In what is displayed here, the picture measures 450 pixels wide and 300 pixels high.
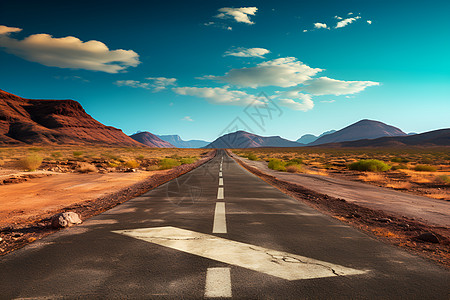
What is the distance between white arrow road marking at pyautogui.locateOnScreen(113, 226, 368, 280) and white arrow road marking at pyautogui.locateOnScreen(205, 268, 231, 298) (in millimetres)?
303

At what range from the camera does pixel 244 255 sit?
3520 mm

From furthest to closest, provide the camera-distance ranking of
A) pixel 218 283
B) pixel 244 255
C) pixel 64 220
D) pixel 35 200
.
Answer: pixel 35 200 < pixel 64 220 < pixel 244 255 < pixel 218 283

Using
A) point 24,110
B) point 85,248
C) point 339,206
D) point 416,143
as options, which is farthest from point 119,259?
point 416,143

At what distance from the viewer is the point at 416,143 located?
157250 mm

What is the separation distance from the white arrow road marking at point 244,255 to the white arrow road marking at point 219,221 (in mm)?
454

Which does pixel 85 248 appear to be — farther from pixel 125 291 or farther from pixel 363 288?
pixel 363 288

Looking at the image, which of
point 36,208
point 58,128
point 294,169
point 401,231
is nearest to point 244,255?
point 401,231

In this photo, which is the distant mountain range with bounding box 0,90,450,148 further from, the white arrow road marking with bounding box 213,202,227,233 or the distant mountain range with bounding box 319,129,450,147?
the white arrow road marking with bounding box 213,202,227,233

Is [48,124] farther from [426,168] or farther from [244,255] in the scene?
[244,255]

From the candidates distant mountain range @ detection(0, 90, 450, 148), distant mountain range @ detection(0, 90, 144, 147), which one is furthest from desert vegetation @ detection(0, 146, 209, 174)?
distant mountain range @ detection(0, 90, 144, 147)

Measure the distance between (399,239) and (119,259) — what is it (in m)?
5.14

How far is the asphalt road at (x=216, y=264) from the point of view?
102 inches

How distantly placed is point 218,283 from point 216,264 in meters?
0.50

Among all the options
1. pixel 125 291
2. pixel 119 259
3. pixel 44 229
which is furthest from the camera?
pixel 44 229
